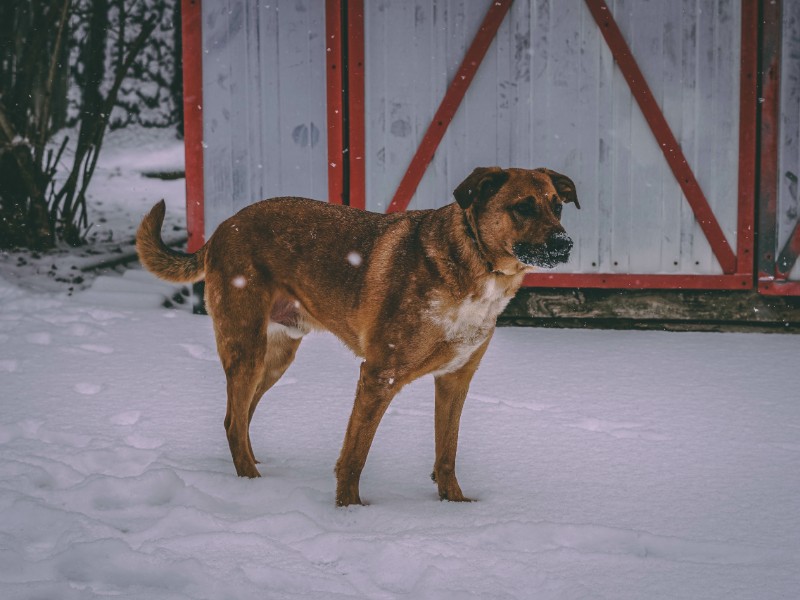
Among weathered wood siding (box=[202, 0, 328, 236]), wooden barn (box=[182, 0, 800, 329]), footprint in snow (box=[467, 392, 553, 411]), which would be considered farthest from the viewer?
weathered wood siding (box=[202, 0, 328, 236])

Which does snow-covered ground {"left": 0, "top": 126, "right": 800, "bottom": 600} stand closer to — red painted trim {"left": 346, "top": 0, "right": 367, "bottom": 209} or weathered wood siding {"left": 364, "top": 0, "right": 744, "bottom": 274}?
weathered wood siding {"left": 364, "top": 0, "right": 744, "bottom": 274}

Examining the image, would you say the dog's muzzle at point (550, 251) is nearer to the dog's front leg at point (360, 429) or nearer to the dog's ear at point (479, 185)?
the dog's ear at point (479, 185)

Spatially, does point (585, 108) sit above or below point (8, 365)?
above

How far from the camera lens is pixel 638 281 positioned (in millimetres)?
6547

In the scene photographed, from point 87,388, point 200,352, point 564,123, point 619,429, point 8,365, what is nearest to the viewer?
point 619,429

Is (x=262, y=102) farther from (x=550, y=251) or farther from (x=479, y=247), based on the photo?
(x=550, y=251)

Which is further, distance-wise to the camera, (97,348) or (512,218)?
(97,348)

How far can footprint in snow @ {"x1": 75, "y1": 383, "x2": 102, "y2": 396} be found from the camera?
4880 millimetres

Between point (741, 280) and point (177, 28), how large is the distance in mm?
12400

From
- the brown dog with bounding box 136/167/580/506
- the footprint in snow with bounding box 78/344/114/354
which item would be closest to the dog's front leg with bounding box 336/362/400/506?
the brown dog with bounding box 136/167/580/506

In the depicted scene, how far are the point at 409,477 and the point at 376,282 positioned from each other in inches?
37.7

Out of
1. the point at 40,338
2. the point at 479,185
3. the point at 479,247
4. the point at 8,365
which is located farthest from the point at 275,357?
the point at 40,338

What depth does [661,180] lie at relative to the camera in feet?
21.2

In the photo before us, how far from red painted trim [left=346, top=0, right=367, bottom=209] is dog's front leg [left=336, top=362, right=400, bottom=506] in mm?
3590
